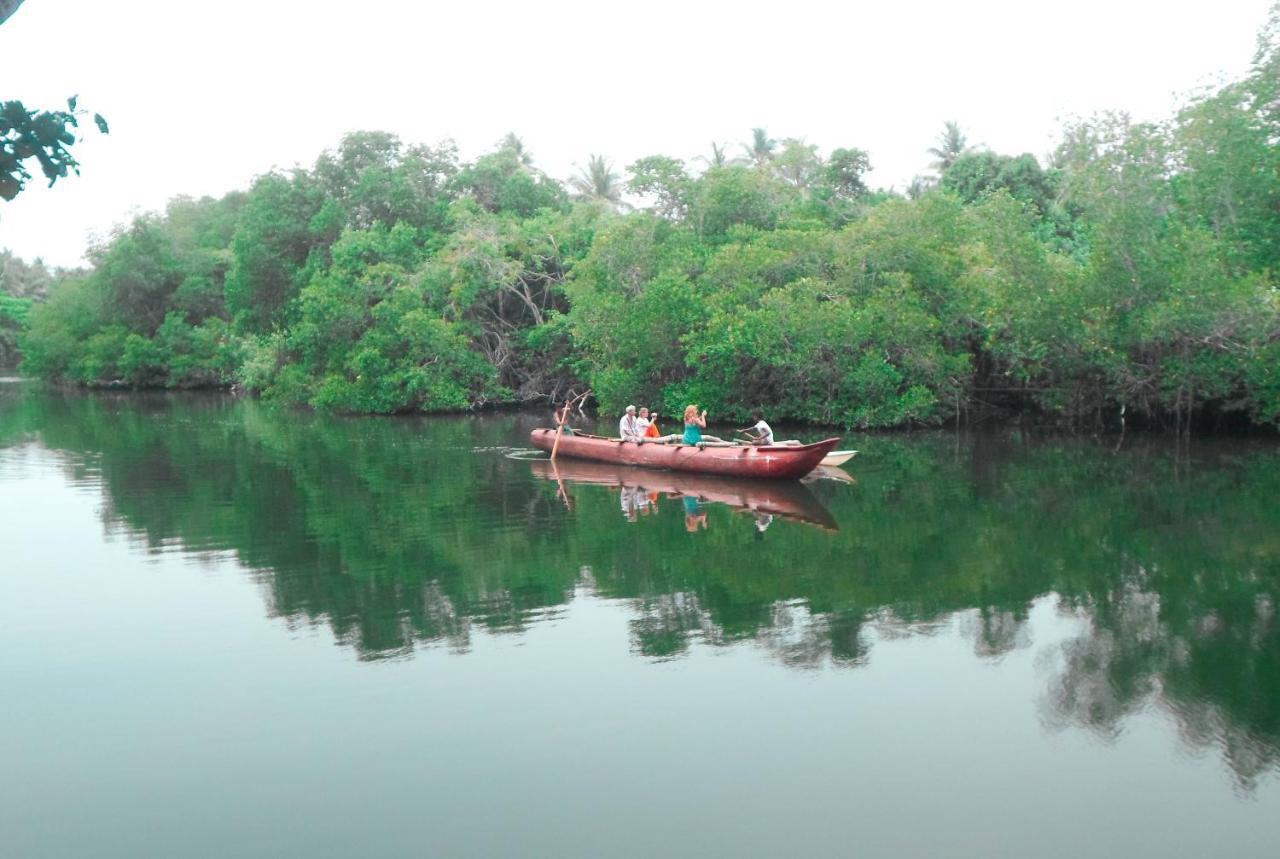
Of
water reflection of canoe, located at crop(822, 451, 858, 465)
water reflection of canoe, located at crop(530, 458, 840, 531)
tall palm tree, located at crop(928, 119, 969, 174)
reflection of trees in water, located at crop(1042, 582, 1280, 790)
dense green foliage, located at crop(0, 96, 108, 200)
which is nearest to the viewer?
dense green foliage, located at crop(0, 96, 108, 200)

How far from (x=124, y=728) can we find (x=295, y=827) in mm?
1909

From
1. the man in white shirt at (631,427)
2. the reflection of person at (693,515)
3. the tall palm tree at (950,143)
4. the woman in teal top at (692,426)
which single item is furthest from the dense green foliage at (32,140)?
the tall palm tree at (950,143)

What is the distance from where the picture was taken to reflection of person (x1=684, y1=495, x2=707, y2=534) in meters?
12.2

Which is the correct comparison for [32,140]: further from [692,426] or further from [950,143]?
[950,143]

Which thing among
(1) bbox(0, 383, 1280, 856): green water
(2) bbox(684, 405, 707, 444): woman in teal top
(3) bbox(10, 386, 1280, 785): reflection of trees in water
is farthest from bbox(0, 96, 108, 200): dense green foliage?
(2) bbox(684, 405, 707, 444): woman in teal top

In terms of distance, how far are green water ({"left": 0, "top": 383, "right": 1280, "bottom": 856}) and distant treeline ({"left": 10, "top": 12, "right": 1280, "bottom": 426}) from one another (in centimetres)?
771

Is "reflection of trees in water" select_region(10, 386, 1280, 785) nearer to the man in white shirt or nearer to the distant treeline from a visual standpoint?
the man in white shirt

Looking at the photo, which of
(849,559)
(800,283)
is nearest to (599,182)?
(800,283)

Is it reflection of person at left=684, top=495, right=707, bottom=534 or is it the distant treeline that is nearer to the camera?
reflection of person at left=684, top=495, right=707, bottom=534

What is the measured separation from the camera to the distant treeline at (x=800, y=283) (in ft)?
65.7

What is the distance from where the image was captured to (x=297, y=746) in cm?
599

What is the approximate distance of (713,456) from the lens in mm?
15805

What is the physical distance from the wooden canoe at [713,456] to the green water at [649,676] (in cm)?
87

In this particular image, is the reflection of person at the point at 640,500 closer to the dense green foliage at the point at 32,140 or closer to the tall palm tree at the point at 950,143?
the dense green foliage at the point at 32,140
